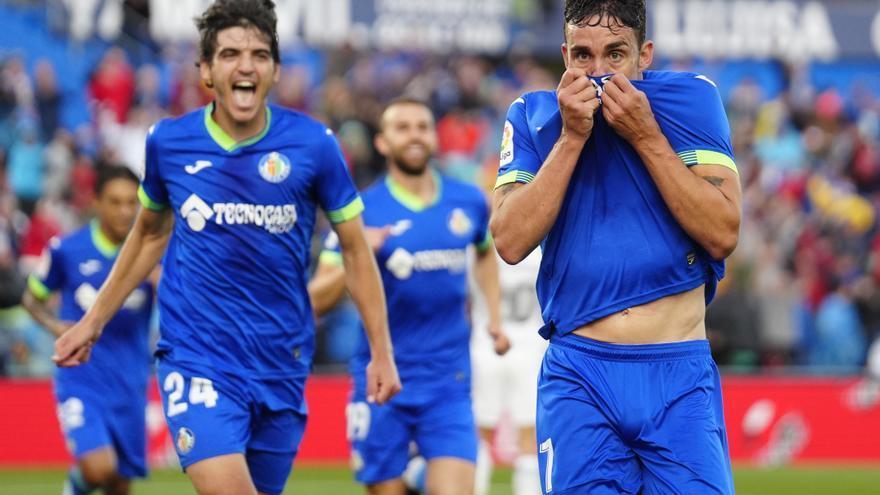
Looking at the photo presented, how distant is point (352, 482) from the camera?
1471 centimetres

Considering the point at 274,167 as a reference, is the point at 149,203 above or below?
below

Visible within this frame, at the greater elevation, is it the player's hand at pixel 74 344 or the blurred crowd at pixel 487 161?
the player's hand at pixel 74 344

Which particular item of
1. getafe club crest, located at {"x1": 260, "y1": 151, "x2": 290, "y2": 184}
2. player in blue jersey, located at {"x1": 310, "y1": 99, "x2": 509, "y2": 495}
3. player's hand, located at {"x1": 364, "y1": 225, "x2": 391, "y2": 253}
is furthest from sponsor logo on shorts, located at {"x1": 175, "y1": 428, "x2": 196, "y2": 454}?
player's hand, located at {"x1": 364, "y1": 225, "x2": 391, "y2": 253}

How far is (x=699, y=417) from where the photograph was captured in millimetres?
5027

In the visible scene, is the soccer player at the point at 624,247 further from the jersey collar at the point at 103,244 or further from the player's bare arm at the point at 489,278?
the jersey collar at the point at 103,244

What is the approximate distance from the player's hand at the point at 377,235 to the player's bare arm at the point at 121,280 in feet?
7.16

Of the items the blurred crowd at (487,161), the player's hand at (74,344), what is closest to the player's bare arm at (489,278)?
the player's hand at (74,344)

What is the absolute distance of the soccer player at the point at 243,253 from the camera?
6.59 meters

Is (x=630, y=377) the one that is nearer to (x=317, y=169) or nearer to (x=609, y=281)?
(x=609, y=281)

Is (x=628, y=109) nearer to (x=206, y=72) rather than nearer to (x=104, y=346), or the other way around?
(x=206, y=72)

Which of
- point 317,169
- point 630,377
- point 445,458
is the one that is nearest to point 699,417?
point 630,377

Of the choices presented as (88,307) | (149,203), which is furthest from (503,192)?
(88,307)

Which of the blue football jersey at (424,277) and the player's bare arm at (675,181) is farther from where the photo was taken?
the blue football jersey at (424,277)

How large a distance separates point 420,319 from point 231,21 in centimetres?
284
